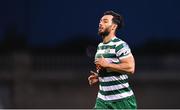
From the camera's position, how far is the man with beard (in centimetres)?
638

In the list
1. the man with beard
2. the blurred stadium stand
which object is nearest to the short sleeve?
A: the man with beard

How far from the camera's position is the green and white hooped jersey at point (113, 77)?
254 inches

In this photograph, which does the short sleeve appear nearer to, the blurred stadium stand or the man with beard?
the man with beard

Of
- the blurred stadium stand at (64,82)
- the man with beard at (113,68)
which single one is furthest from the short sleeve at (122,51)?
the blurred stadium stand at (64,82)

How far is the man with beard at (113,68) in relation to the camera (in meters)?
6.38

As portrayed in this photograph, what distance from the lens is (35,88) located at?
46.9 ft

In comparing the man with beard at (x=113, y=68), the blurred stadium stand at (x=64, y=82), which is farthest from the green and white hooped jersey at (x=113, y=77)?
the blurred stadium stand at (x=64, y=82)

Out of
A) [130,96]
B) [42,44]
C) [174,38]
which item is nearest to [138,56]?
[174,38]

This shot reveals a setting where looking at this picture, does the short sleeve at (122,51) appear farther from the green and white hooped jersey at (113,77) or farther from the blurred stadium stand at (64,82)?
the blurred stadium stand at (64,82)

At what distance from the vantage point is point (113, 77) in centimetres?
650

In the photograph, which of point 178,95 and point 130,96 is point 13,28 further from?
point 130,96

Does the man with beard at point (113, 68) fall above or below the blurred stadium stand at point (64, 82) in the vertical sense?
above

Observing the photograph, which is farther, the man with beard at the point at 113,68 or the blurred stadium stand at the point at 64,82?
the blurred stadium stand at the point at 64,82

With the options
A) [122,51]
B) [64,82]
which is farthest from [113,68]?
[64,82]
